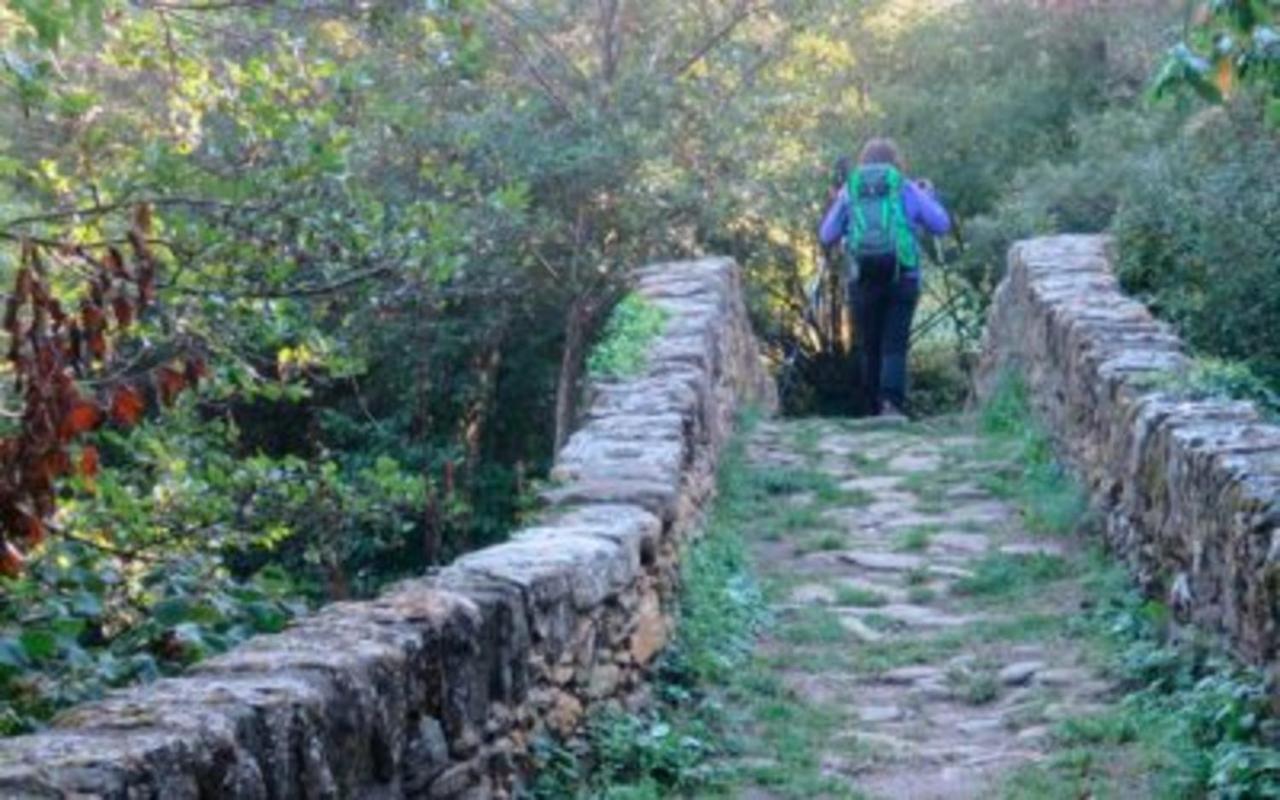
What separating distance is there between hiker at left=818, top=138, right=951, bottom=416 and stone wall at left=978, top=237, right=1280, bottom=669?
935 mm

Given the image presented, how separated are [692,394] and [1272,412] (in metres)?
2.80

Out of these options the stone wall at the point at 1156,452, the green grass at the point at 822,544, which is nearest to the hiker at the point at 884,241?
the stone wall at the point at 1156,452

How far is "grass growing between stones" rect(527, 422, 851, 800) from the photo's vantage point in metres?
6.00

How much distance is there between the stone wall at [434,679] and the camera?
148 inches

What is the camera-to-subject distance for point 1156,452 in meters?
7.57

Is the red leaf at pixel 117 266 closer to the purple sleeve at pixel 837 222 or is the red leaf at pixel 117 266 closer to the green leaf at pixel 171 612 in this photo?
the green leaf at pixel 171 612

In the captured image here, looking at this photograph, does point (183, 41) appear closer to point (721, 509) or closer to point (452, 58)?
point (452, 58)

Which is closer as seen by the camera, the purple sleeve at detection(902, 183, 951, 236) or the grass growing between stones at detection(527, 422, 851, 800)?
the grass growing between stones at detection(527, 422, 851, 800)

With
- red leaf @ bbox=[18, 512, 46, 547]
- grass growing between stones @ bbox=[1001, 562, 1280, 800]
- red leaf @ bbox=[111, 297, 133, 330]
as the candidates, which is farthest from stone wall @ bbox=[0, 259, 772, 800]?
grass growing between stones @ bbox=[1001, 562, 1280, 800]

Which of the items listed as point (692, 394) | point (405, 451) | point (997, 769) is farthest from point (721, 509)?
point (997, 769)

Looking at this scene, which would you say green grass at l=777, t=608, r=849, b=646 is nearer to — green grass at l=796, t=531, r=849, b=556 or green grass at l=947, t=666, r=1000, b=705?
green grass at l=947, t=666, r=1000, b=705

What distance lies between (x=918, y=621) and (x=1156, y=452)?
51.4 inches

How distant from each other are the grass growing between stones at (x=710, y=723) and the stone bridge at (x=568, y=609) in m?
0.13

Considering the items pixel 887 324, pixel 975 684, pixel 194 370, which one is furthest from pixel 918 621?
pixel 887 324
